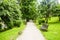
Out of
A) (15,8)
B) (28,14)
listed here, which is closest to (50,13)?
(28,14)

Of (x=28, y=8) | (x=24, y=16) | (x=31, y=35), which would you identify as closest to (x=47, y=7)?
(x=28, y=8)

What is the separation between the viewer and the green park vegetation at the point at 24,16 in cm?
1791

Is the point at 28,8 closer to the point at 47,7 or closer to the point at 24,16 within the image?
the point at 24,16

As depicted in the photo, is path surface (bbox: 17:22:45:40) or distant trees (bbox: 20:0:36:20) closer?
path surface (bbox: 17:22:45:40)

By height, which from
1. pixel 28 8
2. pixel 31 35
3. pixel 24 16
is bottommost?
pixel 24 16

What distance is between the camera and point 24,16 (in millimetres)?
41781

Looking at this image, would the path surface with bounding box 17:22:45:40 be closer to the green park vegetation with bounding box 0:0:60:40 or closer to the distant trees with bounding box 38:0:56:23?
the green park vegetation with bounding box 0:0:60:40

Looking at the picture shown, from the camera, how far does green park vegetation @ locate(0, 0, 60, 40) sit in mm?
17906

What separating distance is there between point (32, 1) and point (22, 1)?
8.94 feet

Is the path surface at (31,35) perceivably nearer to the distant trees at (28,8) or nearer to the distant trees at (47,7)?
the distant trees at (47,7)

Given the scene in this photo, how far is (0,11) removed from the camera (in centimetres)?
1842

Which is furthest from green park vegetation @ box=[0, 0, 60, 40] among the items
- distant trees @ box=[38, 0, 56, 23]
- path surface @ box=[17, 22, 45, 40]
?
path surface @ box=[17, 22, 45, 40]

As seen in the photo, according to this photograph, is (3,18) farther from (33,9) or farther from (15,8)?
(33,9)

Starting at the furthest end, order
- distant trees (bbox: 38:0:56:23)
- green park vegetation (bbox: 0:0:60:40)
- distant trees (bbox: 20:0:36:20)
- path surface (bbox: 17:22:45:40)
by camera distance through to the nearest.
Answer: distant trees (bbox: 20:0:36:20) → distant trees (bbox: 38:0:56:23) → green park vegetation (bbox: 0:0:60:40) → path surface (bbox: 17:22:45:40)
